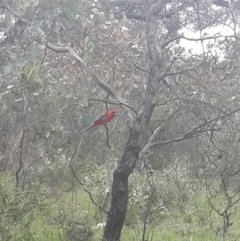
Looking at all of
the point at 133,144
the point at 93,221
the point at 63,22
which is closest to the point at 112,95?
the point at 133,144

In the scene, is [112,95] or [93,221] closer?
[112,95]

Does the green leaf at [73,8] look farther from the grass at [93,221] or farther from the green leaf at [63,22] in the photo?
the grass at [93,221]

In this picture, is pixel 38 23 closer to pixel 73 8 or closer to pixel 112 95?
pixel 73 8

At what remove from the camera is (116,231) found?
3625mm

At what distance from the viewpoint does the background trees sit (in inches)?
139

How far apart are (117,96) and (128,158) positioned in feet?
1.44

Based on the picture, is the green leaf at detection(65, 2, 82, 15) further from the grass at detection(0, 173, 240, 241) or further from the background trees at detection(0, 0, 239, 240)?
the grass at detection(0, 173, 240, 241)

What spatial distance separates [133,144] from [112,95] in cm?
38

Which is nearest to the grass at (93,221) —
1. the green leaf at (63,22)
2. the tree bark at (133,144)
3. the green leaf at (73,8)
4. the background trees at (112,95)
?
the background trees at (112,95)

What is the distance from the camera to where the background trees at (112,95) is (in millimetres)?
3537

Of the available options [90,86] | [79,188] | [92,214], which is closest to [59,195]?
[92,214]

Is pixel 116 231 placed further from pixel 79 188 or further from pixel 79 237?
pixel 79 188

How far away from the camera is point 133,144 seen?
3521mm

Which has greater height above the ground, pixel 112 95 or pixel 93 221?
pixel 112 95
